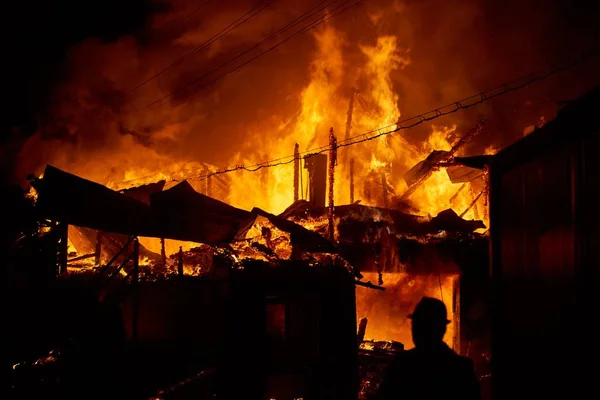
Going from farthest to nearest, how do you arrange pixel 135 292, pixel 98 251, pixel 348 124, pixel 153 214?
pixel 348 124 → pixel 98 251 → pixel 153 214 → pixel 135 292

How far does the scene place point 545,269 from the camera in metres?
3.97

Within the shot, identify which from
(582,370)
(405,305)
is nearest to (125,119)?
(405,305)

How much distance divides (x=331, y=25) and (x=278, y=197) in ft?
53.2

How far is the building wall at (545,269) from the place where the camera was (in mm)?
3279

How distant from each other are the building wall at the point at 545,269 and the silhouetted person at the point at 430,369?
3.41 ft

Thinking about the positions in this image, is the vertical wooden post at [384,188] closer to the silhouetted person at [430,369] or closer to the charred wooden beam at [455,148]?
the charred wooden beam at [455,148]

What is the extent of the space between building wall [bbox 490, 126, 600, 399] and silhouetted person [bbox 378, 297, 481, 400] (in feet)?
3.41

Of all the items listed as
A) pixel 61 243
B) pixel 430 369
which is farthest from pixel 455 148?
pixel 430 369

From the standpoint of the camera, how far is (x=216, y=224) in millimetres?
17016

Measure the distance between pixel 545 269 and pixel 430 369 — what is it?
178 cm

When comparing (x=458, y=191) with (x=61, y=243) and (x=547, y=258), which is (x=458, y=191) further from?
(x=547, y=258)

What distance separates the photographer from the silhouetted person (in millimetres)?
3050

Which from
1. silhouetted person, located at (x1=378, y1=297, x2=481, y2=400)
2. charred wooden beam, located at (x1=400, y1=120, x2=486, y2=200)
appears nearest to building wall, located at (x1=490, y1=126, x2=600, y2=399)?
silhouetted person, located at (x1=378, y1=297, x2=481, y2=400)

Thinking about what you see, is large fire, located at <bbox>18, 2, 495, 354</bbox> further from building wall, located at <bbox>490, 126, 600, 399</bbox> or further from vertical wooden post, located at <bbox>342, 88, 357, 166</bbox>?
building wall, located at <bbox>490, 126, 600, 399</bbox>
